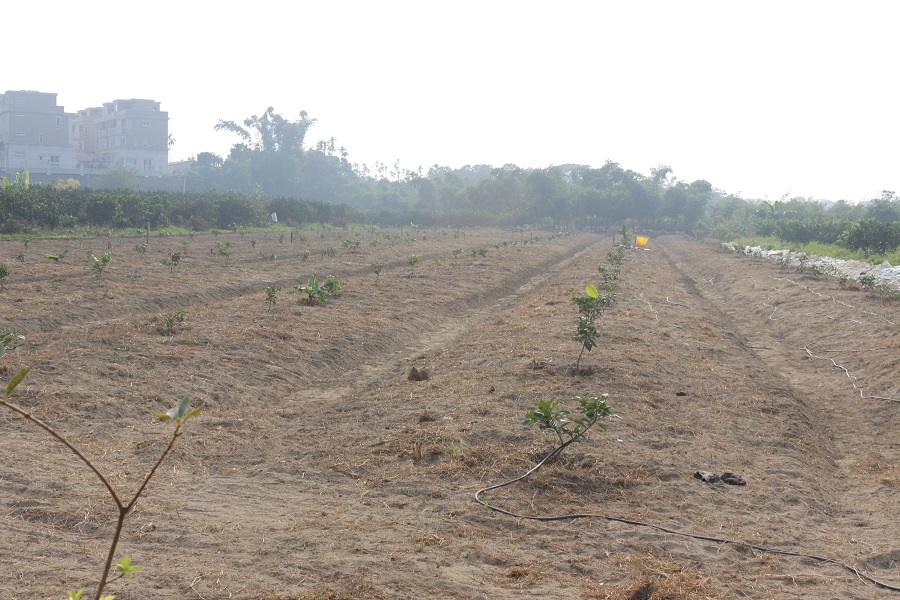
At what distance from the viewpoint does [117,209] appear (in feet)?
113

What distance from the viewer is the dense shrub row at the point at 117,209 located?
29.1 meters

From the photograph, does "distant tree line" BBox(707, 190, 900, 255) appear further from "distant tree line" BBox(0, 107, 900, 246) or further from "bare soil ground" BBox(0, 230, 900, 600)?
"bare soil ground" BBox(0, 230, 900, 600)

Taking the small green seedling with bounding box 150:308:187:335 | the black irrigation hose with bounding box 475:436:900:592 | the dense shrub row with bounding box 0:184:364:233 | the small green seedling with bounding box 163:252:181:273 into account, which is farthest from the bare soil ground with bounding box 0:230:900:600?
the dense shrub row with bounding box 0:184:364:233

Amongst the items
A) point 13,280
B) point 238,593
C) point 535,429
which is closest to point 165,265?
point 13,280

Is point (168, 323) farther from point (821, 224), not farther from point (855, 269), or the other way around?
point (821, 224)

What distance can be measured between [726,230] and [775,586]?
70.9m

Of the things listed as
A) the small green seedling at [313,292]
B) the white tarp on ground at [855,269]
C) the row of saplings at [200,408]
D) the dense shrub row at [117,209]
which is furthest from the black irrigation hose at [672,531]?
the dense shrub row at [117,209]

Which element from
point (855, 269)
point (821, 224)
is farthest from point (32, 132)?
point (855, 269)

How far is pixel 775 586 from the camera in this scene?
4.70 metres

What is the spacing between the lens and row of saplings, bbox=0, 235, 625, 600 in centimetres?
206

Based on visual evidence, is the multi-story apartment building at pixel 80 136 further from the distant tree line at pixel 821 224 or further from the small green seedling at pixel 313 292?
the small green seedling at pixel 313 292

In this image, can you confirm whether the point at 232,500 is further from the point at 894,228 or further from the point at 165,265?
the point at 894,228

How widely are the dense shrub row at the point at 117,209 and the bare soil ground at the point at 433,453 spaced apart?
51.2ft

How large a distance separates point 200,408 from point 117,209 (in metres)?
35.8
